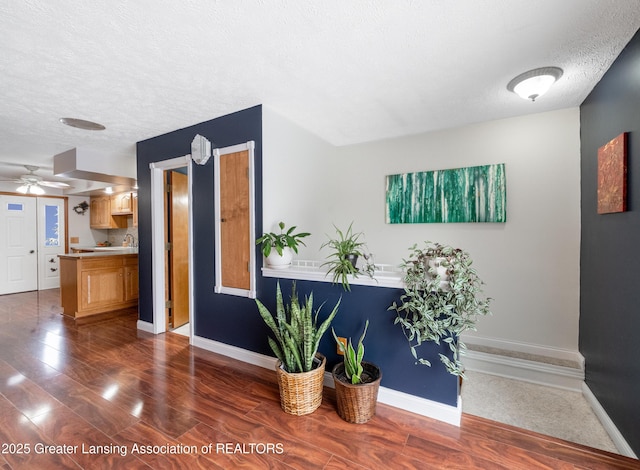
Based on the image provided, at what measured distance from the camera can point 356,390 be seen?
1.83m

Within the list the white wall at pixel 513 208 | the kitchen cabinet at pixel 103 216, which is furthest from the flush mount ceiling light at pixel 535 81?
the kitchen cabinet at pixel 103 216

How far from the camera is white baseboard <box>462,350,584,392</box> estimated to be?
100 inches

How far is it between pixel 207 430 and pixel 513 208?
3.19 meters

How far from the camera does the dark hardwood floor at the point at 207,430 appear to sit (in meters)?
1.57

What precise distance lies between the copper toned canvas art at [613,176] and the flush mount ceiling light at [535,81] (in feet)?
1.87

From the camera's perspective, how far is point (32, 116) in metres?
2.77

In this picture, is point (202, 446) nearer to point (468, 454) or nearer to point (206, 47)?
point (468, 454)

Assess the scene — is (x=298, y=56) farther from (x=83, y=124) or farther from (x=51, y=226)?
(x=51, y=226)

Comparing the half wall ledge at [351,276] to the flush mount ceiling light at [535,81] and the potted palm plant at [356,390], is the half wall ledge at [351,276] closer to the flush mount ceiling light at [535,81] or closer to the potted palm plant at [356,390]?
the potted palm plant at [356,390]

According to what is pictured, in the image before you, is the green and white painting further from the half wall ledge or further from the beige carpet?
the beige carpet

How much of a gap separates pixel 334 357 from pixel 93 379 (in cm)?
197

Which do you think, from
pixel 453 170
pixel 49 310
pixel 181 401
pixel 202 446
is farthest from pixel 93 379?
pixel 453 170

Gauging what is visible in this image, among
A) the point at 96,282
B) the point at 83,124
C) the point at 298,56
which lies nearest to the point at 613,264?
the point at 298,56

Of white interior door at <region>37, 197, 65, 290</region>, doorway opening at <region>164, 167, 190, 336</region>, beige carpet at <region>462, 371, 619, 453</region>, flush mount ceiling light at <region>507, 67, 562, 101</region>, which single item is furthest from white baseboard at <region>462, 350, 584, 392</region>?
white interior door at <region>37, 197, 65, 290</region>
